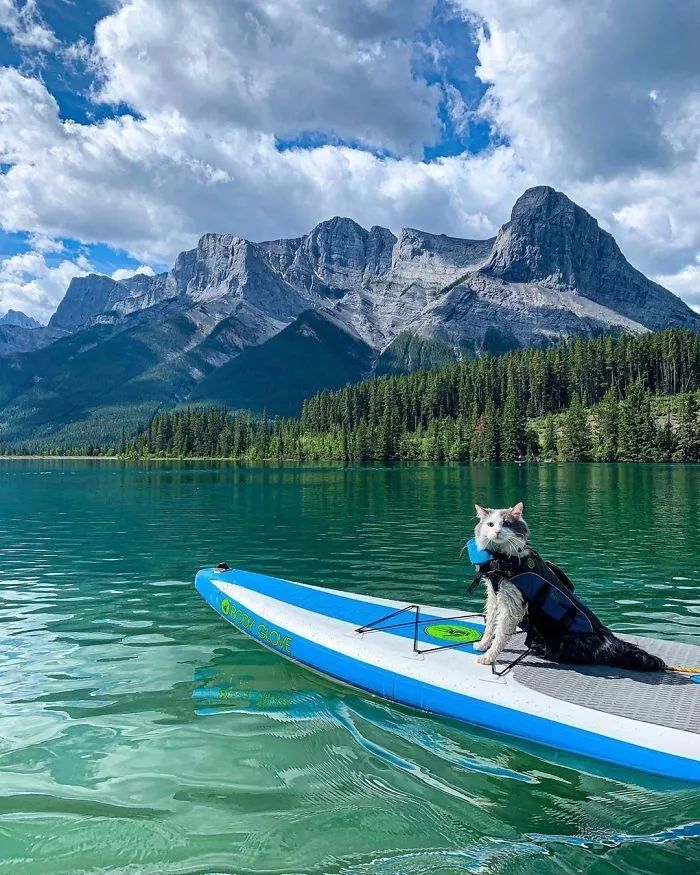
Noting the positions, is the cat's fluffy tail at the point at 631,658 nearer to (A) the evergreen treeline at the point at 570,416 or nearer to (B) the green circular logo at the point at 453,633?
(B) the green circular logo at the point at 453,633

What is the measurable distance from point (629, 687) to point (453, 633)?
147 inches

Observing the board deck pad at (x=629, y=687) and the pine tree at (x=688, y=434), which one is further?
the pine tree at (x=688, y=434)

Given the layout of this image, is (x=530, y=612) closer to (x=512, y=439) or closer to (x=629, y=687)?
(x=629, y=687)

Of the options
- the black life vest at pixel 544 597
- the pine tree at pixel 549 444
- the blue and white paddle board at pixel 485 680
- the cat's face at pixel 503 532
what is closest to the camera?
the blue and white paddle board at pixel 485 680

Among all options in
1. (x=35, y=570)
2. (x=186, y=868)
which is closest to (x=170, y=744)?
(x=186, y=868)

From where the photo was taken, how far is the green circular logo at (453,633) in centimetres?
1209

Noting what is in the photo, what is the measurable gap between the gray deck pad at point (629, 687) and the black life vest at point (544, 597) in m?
0.60

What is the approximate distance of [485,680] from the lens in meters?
10.1

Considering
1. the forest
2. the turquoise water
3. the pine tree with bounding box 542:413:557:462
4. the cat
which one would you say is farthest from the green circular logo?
the pine tree with bounding box 542:413:557:462

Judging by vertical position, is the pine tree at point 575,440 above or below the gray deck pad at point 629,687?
above

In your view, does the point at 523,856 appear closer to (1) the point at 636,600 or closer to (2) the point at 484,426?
(1) the point at 636,600

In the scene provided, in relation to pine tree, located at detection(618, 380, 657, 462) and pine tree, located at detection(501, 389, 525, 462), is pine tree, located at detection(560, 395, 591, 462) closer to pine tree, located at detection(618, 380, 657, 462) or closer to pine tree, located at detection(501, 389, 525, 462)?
pine tree, located at detection(618, 380, 657, 462)

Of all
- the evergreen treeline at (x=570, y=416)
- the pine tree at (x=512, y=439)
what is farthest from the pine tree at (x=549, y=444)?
the pine tree at (x=512, y=439)

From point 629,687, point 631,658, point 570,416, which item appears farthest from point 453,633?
point 570,416
